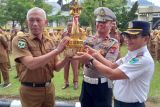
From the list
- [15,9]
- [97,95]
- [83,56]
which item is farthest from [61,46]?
[15,9]

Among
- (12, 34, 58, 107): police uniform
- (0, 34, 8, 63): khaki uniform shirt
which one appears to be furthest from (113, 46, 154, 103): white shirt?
(0, 34, 8, 63): khaki uniform shirt

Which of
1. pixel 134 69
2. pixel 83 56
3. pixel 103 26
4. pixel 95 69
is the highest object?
pixel 103 26

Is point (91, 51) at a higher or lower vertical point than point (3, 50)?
higher

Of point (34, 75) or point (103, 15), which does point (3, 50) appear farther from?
point (103, 15)

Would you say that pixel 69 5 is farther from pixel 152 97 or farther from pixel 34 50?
pixel 152 97

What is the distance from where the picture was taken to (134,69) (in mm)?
3309

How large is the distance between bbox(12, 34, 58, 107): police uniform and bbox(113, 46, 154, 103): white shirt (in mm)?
890

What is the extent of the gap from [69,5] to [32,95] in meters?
1.20

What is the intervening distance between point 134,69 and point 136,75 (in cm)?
7

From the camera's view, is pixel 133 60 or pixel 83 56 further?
pixel 83 56

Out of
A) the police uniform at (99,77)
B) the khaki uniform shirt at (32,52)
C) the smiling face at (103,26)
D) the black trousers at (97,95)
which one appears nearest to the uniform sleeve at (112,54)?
the police uniform at (99,77)

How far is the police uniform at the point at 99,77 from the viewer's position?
3961 millimetres

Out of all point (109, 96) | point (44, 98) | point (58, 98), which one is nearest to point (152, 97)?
point (58, 98)

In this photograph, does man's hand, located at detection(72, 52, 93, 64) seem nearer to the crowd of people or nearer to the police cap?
the crowd of people
